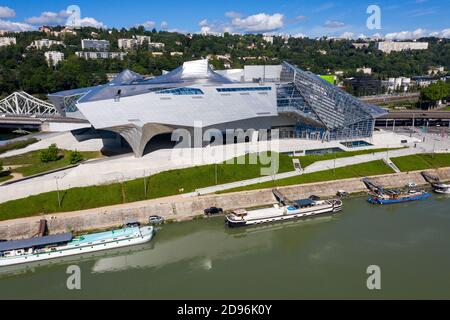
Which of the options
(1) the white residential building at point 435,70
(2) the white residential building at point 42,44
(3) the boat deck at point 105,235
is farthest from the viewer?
(1) the white residential building at point 435,70

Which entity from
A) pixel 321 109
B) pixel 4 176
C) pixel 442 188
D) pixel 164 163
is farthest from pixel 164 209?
pixel 442 188

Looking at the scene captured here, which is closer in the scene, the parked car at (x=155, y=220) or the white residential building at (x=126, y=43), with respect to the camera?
the parked car at (x=155, y=220)

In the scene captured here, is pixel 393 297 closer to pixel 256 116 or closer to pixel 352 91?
pixel 256 116

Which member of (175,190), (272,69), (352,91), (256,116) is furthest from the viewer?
(352,91)

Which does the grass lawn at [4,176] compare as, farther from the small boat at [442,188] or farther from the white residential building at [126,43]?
the white residential building at [126,43]

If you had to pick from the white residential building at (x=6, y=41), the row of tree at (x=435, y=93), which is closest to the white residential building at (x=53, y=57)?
the white residential building at (x=6, y=41)

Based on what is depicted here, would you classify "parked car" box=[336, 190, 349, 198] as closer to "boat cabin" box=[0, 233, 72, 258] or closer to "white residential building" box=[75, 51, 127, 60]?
"boat cabin" box=[0, 233, 72, 258]
